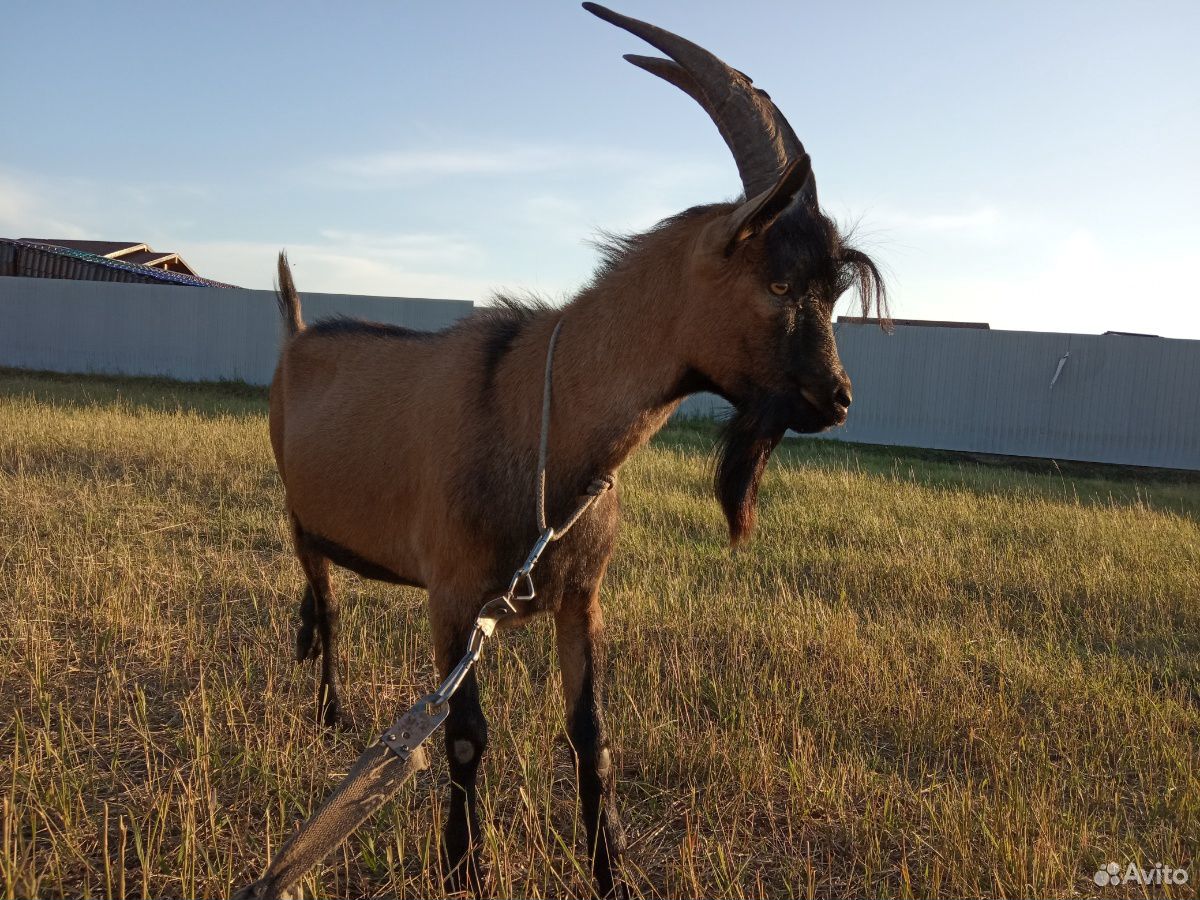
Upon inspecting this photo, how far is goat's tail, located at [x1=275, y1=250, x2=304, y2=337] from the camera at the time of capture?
218 inches

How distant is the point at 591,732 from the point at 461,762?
0.47 m

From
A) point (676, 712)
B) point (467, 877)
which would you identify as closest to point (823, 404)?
point (467, 877)

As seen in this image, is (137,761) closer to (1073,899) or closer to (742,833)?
(742,833)

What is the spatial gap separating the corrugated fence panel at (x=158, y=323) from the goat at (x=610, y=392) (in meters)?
20.5

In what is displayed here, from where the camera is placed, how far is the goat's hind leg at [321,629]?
433 cm

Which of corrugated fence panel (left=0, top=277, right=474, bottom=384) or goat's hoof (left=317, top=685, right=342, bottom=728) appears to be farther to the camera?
corrugated fence panel (left=0, top=277, right=474, bottom=384)

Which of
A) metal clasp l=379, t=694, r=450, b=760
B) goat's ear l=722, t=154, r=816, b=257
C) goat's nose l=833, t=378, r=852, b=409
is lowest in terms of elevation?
metal clasp l=379, t=694, r=450, b=760

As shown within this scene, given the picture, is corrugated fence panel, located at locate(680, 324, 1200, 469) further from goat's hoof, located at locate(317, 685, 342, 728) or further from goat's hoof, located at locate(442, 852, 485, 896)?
goat's hoof, located at locate(442, 852, 485, 896)

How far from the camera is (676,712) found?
4430mm

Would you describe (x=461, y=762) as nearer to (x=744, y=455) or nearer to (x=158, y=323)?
(x=744, y=455)

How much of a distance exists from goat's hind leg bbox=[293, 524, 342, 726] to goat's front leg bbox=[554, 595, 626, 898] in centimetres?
162

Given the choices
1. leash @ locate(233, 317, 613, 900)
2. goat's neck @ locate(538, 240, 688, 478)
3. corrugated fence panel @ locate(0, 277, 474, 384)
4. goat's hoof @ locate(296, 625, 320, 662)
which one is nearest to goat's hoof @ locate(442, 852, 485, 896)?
leash @ locate(233, 317, 613, 900)

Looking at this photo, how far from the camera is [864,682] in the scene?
475cm

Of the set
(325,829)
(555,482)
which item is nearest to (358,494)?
(555,482)
